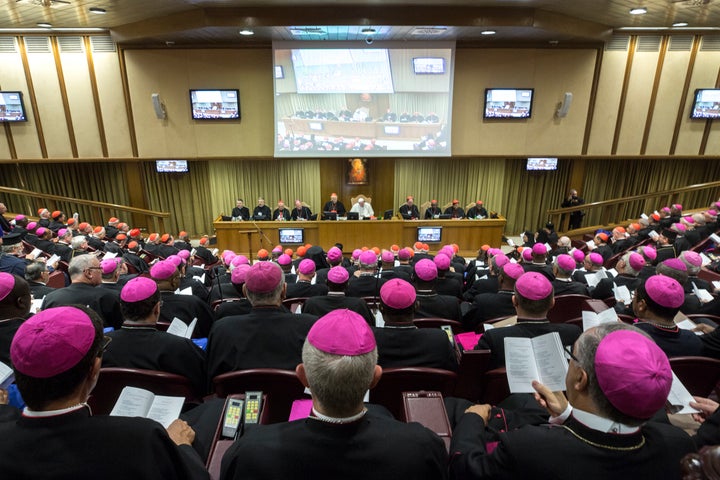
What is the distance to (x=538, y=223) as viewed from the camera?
1173 centimetres

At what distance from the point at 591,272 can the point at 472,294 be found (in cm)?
164

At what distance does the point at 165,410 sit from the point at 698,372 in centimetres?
302

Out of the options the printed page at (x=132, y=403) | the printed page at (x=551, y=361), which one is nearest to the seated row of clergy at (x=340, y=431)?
the printed page at (x=132, y=403)

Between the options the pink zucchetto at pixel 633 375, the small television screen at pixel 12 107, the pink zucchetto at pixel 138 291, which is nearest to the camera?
the pink zucchetto at pixel 633 375

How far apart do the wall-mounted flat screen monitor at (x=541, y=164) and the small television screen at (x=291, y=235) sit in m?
5.96

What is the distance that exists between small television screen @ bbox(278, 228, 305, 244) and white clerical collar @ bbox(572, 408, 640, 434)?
27.0ft

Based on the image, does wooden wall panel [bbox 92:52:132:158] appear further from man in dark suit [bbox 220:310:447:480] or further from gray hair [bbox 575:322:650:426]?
gray hair [bbox 575:322:650:426]

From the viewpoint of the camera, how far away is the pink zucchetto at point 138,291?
2553mm

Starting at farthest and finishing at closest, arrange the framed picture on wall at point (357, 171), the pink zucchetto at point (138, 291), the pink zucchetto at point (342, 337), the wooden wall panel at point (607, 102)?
1. the framed picture on wall at point (357, 171)
2. the wooden wall panel at point (607, 102)
3. the pink zucchetto at point (138, 291)
4. the pink zucchetto at point (342, 337)

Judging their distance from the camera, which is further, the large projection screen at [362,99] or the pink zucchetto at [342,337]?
the large projection screen at [362,99]

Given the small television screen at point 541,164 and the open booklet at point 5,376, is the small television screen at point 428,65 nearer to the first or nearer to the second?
the small television screen at point 541,164

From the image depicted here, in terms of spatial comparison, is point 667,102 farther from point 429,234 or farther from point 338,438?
point 338,438

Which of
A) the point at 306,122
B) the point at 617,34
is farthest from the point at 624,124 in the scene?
the point at 306,122

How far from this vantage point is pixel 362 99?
9.09 metres
